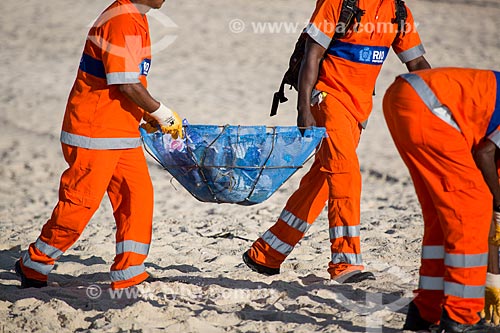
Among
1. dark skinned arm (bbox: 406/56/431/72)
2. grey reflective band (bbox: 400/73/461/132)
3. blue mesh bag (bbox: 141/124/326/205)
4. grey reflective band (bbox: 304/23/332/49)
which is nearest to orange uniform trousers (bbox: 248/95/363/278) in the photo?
blue mesh bag (bbox: 141/124/326/205)

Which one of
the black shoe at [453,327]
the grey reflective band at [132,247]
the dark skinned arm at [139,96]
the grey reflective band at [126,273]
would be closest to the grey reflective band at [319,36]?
the dark skinned arm at [139,96]

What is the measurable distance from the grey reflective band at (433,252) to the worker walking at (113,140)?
1.56 m

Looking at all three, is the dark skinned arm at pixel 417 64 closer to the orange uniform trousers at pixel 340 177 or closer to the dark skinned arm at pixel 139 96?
the orange uniform trousers at pixel 340 177

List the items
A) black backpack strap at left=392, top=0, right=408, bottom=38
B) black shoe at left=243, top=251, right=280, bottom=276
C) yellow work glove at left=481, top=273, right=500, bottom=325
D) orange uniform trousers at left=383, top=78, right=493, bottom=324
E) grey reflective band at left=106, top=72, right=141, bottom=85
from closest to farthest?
orange uniform trousers at left=383, top=78, right=493, bottom=324 < yellow work glove at left=481, top=273, right=500, bottom=325 < grey reflective band at left=106, top=72, right=141, bottom=85 < black backpack strap at left=392, top=0, right=408, bottom=38 < black shoe at left=243, top=251, right=280, bottom=276

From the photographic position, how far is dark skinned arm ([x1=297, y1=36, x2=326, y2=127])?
16.5 feet

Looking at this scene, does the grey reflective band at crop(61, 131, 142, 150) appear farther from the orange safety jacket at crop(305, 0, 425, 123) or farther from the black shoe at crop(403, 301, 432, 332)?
the black shoe at crop(403, 301, 432, 332)

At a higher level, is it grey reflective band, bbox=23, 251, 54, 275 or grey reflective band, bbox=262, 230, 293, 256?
grey reflective band, bbox=262, 230, 293, 256

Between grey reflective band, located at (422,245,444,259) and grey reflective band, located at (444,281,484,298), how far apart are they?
24 cm

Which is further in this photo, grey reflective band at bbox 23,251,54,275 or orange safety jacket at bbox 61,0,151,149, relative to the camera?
grey reflective band at bbox 23,251,54,275

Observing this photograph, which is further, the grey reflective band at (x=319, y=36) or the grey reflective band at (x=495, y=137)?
the grey reflective band at (x=319, y=36)

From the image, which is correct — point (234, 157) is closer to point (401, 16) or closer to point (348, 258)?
point (348, 258)

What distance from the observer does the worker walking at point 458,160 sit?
3.88m

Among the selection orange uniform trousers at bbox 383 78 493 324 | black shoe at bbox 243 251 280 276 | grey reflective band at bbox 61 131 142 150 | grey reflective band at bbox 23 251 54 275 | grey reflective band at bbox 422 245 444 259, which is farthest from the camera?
black shoe at bbox 243 251 280 276

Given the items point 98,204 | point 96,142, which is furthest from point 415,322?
point 96,142
